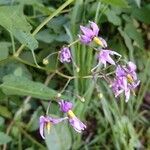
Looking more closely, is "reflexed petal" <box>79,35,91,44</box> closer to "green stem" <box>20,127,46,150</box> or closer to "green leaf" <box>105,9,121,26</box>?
"green leaf" <box>105,9,121,26</box>

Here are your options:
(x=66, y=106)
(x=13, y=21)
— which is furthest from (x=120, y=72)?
(x=13, y=21)

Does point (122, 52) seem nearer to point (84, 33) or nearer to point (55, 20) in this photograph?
point (55, 20)

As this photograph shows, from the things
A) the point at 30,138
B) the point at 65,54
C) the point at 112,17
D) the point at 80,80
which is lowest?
the point at 30,138

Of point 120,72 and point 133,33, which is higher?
point 120,72

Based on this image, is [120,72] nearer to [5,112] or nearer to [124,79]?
[124,79]

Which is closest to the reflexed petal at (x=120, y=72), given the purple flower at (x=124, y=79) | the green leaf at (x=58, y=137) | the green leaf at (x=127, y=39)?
the purple flower at (x=124, y=79)

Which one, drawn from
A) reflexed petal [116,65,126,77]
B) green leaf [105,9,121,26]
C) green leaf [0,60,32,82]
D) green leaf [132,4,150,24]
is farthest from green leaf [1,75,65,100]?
green leaf [132,4,150,24]

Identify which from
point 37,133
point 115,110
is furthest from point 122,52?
point 37,133
